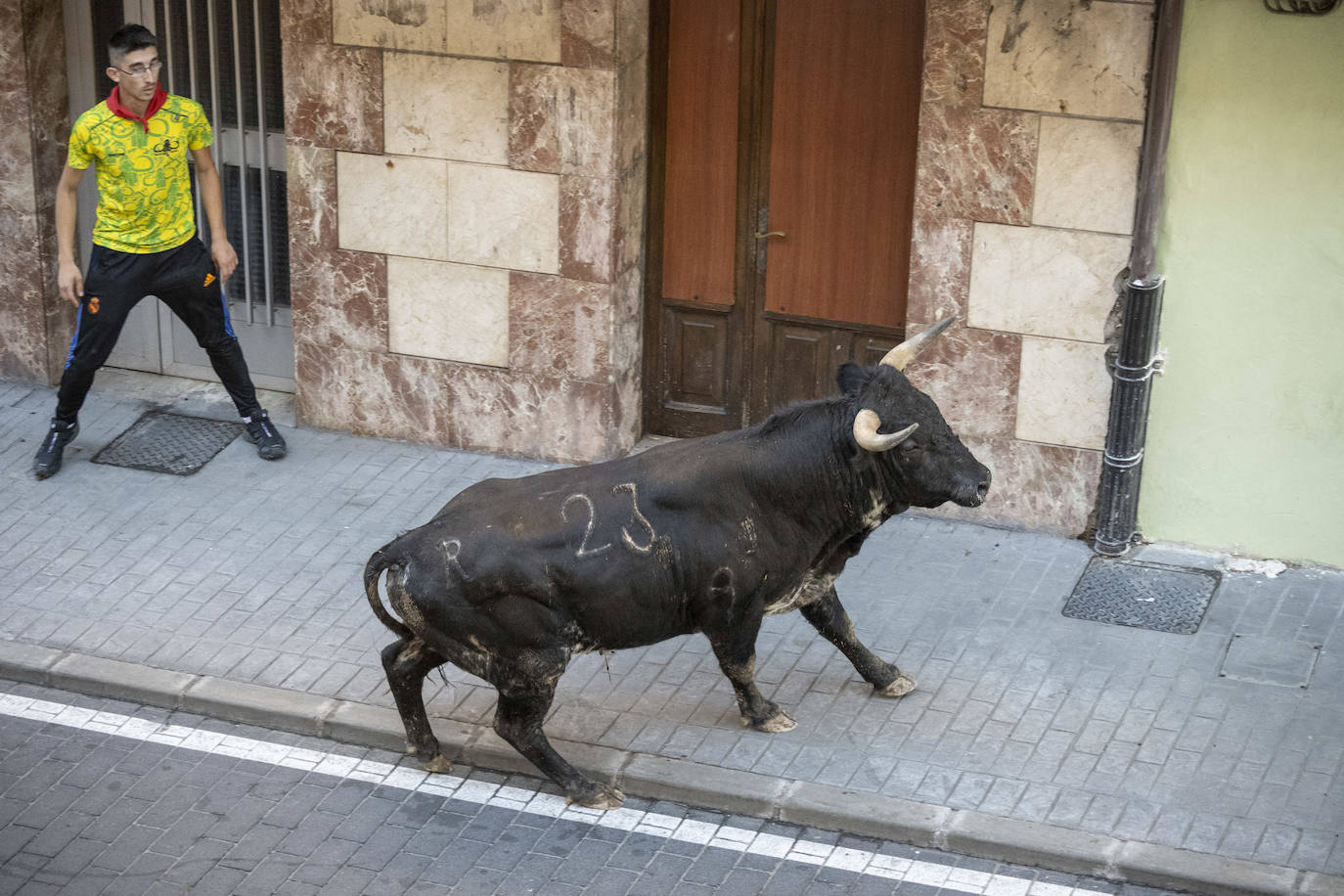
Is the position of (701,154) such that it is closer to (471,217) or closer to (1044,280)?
(471,217)

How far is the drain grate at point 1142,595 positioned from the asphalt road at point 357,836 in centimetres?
201

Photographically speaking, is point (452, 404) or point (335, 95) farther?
point (452, 404)

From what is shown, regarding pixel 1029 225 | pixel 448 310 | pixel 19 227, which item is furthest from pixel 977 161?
pixel 19 227

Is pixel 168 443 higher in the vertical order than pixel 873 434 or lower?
lower

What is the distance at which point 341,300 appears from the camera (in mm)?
10703

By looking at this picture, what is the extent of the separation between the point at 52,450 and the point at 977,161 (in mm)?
5113

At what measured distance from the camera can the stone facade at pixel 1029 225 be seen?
29.6 feet

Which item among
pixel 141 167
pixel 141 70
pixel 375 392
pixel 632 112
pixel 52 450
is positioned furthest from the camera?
pixel 375 392

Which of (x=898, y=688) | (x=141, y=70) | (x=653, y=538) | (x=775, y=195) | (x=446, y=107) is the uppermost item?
(x=141, y=70)

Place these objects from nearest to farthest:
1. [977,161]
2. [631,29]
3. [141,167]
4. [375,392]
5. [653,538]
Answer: [653,538]
[977,161]
[631,29]
[141,167]
[375,392]

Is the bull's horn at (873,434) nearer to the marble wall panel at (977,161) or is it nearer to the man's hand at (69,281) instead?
the marble wall panel at (977,161)

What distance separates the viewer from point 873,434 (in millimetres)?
7121

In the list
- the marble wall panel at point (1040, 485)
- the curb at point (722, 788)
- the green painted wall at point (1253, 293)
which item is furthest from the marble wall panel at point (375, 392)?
the green painted wall at point (1253, 293)

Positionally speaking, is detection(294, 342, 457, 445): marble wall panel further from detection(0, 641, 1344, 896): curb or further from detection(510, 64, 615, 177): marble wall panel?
detection(0, 641, 1344, 896): curb
